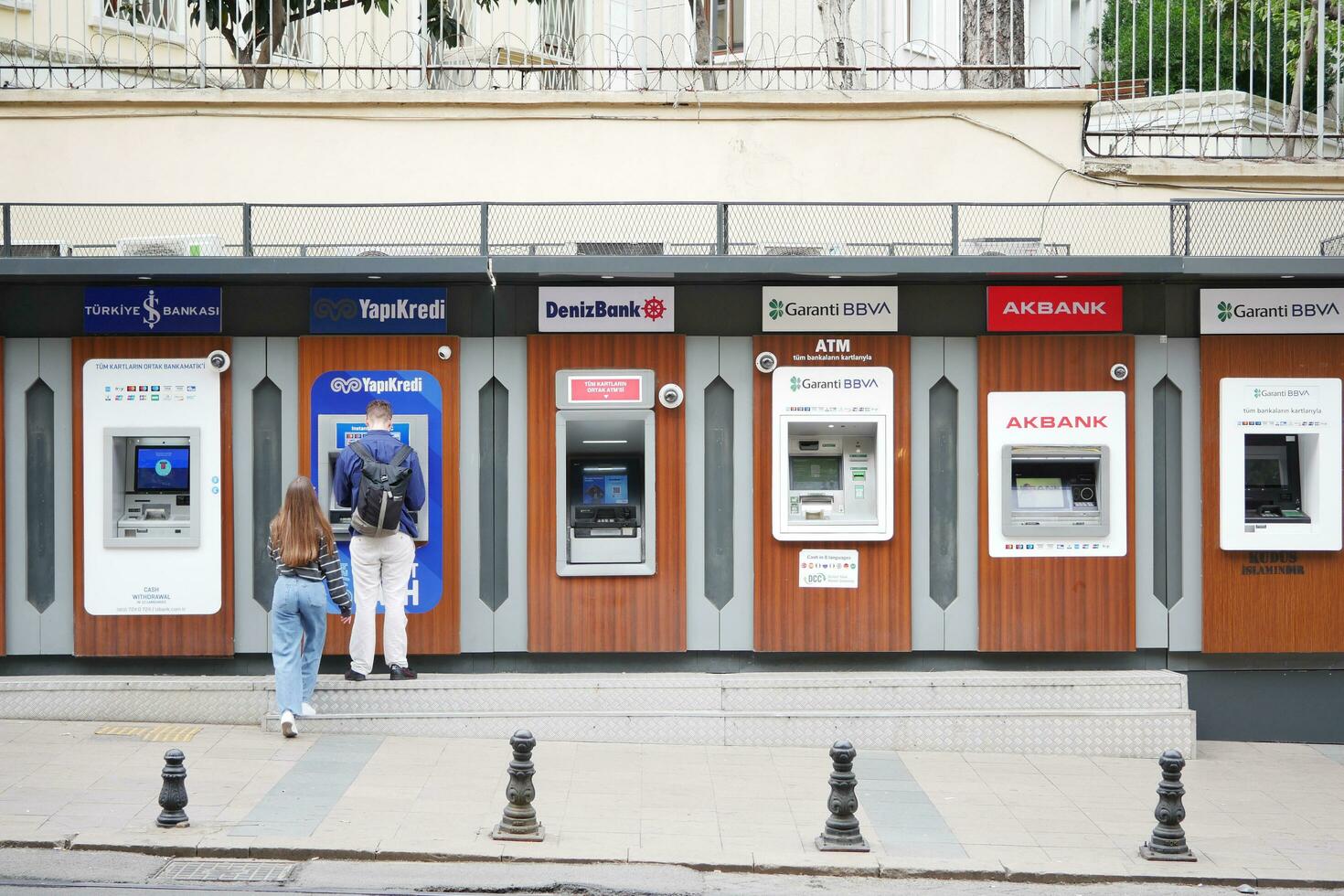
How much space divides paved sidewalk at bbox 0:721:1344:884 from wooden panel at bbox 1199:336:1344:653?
790 mm

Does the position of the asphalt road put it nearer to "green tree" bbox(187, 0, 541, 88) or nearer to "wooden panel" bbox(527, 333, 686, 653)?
"wooden panel" bbox(527, 333, 686, 653)

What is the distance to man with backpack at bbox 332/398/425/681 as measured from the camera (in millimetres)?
8141

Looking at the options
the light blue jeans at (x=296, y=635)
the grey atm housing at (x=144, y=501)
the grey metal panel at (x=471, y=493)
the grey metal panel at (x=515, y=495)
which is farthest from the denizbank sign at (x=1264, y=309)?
the grey atm housing at (x=144, y=501)

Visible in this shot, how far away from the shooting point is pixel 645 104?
959 centimetres

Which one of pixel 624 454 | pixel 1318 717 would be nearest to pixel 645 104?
pixel 624 454

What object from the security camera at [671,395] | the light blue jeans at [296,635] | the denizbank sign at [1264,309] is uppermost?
the denizbank sign at [1264,309]

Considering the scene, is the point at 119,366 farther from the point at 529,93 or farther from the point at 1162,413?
the point at 1162,413

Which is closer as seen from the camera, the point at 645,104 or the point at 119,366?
the point at 119,366

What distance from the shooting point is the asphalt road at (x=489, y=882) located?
568 centimetres

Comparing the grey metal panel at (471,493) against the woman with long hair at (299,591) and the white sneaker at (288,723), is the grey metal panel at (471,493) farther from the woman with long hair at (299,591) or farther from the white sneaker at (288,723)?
the white sneaker at (288,723)

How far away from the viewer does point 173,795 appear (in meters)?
6.28

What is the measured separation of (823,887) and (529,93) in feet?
19.9

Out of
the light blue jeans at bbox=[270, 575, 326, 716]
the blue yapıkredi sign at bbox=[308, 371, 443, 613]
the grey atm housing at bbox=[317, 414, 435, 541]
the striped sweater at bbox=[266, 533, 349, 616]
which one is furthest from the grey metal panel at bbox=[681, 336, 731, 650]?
the light blue jeans at bbox=[270, 575, 326, 716]

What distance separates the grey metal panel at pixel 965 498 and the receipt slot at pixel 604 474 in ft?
6.63
